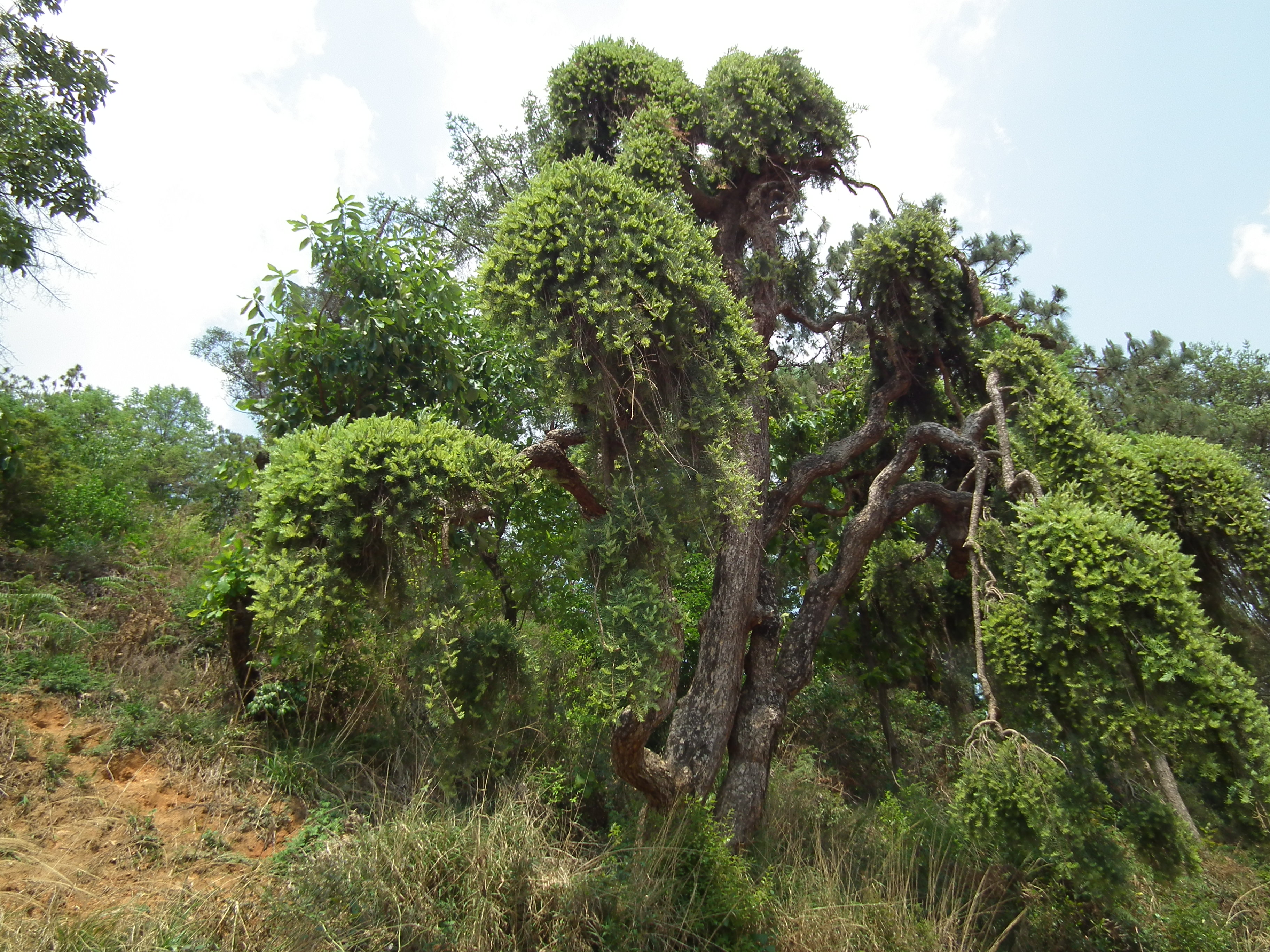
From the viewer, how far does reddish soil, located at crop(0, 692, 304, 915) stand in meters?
3.96

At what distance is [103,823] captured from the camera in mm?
4488

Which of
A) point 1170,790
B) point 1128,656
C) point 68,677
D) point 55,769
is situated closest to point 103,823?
point 55,769

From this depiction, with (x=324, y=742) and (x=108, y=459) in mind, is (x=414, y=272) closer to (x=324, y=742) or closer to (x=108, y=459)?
(x=324, y=742)

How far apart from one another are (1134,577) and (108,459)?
15.3 metres

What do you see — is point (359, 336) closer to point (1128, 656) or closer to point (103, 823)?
point (103, 823)

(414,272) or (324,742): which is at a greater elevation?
(414,272)

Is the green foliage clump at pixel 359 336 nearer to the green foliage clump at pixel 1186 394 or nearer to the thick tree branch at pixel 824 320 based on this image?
the thick tree branch at pixel 824 320

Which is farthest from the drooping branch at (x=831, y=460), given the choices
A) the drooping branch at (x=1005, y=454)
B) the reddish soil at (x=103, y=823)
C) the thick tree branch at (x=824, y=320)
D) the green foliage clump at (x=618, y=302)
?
the reddish soil at (x=103, y=823)

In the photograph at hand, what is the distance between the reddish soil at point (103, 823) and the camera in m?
3.96

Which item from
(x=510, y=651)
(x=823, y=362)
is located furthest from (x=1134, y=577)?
(x=823, y=362)

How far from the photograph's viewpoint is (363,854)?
3682mm

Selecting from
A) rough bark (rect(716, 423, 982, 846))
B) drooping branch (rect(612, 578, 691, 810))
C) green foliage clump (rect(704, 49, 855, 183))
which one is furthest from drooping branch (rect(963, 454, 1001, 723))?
green foliage clump (rect(704, 49, 855, 183))

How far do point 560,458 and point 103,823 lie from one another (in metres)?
3.88

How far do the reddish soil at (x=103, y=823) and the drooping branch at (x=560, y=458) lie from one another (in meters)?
3.09
